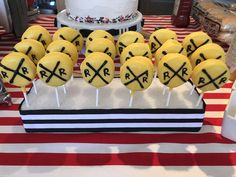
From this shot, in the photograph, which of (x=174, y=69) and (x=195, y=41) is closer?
(x=174, y=69)

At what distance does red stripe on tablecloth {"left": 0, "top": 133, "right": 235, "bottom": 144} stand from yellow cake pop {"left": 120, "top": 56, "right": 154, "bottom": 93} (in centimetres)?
13

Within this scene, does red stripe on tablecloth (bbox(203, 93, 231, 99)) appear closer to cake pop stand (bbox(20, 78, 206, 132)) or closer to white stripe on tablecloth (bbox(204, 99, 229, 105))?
white stripe on tablecloth (bbox(204, 99, 229, 105))

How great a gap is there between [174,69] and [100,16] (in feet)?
1.43

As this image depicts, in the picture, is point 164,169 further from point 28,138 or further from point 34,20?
point 34,20

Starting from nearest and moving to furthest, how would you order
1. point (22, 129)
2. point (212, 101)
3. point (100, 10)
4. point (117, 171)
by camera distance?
point (117, 171) < point (22, 129) < point (212, 101) < point (100, 10)

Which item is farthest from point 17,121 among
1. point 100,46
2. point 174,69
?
point 174,69

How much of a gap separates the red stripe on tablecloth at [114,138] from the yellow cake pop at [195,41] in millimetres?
210

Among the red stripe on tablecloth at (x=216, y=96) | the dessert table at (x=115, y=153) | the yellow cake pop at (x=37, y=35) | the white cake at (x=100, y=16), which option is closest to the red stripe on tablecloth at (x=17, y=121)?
the dessert table at (x=115, y=153)

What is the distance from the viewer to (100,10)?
880 millimetres

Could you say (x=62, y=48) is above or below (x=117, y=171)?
above

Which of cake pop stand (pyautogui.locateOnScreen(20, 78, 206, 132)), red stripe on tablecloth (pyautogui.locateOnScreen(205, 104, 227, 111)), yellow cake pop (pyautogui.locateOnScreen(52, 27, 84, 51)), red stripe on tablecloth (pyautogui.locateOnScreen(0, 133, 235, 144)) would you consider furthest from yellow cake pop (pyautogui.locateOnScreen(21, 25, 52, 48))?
red stripe on tablecloth (pyautogui.locateOnScreen(205, 104, 227, 111))

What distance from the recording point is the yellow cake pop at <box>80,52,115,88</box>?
541 millimetres

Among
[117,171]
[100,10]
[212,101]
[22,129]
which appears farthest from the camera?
[100,10]

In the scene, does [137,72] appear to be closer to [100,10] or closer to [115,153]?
[115,153]
